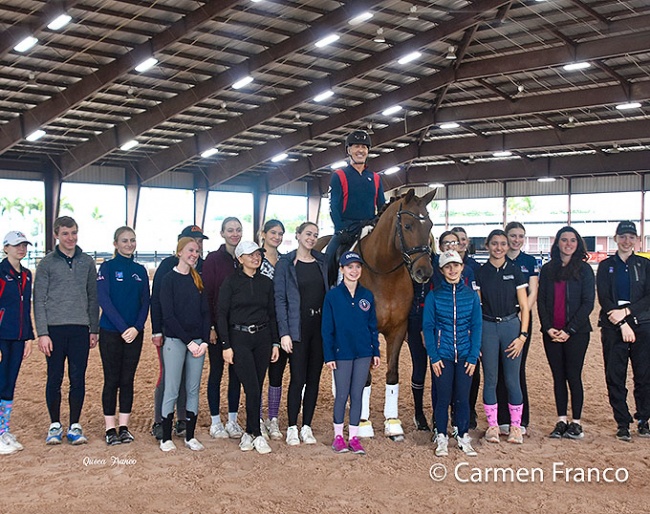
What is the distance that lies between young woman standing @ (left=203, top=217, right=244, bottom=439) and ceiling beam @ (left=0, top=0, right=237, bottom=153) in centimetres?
849

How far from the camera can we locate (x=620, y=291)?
5.23m

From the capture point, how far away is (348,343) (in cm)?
477

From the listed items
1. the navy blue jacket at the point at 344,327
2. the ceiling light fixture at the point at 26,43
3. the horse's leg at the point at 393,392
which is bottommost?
the horse's leg at the point at 393,392

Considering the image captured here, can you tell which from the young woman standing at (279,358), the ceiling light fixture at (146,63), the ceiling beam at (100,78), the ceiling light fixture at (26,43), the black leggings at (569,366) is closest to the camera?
the black leggings at (569,366)

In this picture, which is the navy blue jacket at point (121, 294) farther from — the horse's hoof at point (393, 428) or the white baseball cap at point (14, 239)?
the horse's hoof at point (393, 428)

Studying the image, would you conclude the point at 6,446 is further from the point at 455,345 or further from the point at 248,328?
the point at 455,345

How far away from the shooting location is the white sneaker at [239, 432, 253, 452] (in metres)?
4.74

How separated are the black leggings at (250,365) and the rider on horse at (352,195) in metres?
1.12

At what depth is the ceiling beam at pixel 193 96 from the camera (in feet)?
45.1

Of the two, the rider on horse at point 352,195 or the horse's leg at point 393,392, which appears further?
the rider on horse at point 352,195

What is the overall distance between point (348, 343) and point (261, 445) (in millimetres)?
995

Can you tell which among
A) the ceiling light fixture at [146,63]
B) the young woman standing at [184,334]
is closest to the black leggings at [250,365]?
the young woman standing at [184,334]

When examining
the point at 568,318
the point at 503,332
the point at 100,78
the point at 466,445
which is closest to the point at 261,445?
the point at 466,445

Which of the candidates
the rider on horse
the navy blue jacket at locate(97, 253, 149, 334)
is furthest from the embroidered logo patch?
the navy blue jacket at locate(97, 253, 149, 334)
